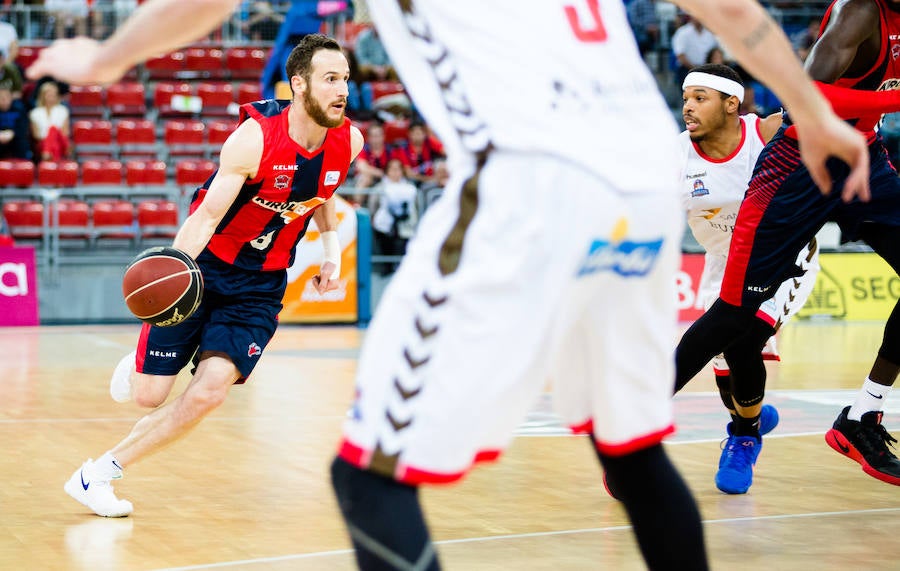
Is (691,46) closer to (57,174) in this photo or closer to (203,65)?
(203,65)

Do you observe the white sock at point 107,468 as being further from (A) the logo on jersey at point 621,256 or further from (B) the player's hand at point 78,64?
(A) the logo on jersey at point 621,256

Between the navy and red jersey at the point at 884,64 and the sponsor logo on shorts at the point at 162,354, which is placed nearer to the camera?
the navy and red jersey at the point at 884,64

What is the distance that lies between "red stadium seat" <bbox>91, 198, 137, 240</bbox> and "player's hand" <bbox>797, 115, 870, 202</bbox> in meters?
14.1

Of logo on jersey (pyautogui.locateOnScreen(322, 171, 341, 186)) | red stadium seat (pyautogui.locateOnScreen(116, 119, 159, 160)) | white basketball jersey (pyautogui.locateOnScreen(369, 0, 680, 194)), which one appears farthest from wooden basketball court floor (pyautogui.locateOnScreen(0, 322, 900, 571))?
red stadium seat (pyautogui.locateOnScreen(116, 119, 159, 160))

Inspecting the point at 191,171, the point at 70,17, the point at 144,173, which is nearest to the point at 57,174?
the point at 144,173

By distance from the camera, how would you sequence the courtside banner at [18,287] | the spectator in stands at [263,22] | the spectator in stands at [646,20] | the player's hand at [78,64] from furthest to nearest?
the spectator in stands at [646,20] < the spectator in stands at [263,22] < the courtside banner at [18,287] < the player's hand at [78,64]

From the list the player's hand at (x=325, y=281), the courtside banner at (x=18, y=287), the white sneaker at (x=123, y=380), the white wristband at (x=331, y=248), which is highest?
the white wristband at (x=331, y=248)

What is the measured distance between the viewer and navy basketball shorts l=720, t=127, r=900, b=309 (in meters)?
5.16

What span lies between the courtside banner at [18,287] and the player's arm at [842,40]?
1151cm

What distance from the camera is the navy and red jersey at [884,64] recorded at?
198 inches

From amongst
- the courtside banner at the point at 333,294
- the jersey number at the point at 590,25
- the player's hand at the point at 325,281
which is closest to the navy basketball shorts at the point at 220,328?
the player's hand at the point at 325,281

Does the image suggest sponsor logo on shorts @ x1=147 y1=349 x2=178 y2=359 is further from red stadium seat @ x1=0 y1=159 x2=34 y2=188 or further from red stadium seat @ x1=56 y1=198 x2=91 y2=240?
red stadium seat @ x1=0 y1=159 x2=34 y2=188

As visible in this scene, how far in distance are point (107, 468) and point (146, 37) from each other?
124 inches

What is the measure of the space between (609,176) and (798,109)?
449 mm
